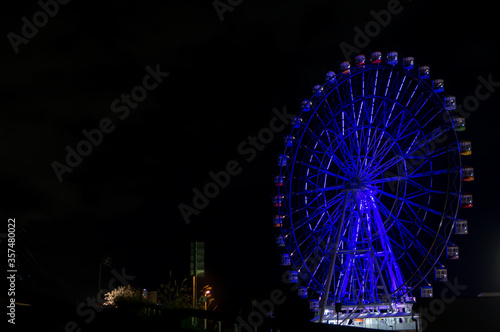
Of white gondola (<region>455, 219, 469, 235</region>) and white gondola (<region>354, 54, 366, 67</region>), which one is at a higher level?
white gondola (<region>354, 54, 366, 67</region>)

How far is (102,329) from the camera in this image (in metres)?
17.1

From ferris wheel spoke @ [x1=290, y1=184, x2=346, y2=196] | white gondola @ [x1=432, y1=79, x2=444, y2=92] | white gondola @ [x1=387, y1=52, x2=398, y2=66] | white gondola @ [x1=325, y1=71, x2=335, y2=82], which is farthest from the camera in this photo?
white gondola @ [x1=325, y1=71, x2=335, y2=82]

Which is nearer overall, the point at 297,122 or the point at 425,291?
the point at 425,291

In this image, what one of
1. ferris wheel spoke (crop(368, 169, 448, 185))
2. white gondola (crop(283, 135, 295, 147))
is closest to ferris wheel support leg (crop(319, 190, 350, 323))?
ferris wheel spoke (crop(368, 169, 448, 185))

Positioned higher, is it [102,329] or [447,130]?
[447,130]

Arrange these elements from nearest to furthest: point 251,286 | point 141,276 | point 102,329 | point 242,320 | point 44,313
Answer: point 242,320
point 102,329
point 44,313
point 141,276
point 251,286

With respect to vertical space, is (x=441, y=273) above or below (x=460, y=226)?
below

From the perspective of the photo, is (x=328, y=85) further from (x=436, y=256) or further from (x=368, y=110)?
(x=436, y=256)

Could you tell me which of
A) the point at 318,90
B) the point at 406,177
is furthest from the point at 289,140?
the point at 406,177

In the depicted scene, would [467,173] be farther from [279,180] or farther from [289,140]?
[279,180]

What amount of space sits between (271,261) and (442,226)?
11992 centimetres

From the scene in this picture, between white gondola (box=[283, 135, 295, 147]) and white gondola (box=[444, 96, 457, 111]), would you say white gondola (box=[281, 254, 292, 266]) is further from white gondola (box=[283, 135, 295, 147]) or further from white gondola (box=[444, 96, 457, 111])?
white gondola (box=[444, 96, 457, 111])

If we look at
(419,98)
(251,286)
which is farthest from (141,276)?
(419,98)

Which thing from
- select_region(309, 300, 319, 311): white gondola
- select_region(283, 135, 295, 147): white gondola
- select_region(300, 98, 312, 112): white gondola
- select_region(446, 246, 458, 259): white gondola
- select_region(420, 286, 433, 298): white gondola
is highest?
select_region(300, 98, 312, 112): white gondola
